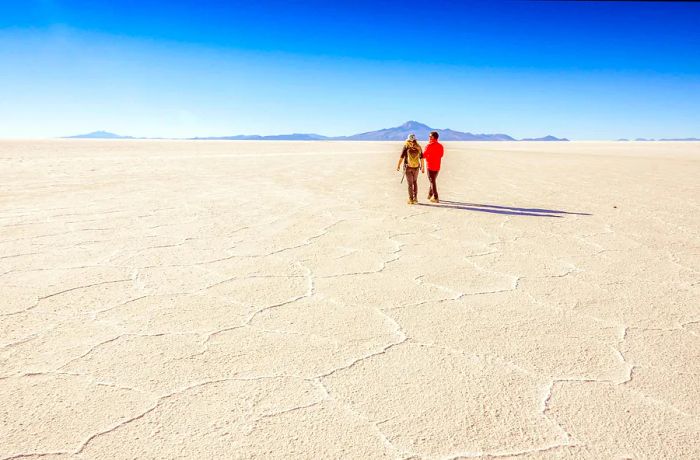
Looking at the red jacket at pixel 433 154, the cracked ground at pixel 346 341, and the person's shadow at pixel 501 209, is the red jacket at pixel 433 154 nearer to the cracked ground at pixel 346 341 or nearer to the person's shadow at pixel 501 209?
the person's shadow at pixel 501 209

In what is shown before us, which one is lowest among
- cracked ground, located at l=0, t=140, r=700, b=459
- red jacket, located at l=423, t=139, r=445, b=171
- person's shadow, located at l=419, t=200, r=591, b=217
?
cracked ground, located at l=0, t=140, r=700, b=459

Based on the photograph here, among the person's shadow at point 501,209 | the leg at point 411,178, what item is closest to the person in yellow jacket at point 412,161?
the leg at point 411,178

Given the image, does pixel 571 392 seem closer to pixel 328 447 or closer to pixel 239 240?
pixel 328 447

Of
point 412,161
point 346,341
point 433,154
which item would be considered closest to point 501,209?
point 433,154

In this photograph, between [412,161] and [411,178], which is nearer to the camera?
[411,178]

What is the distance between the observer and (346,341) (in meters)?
2.71

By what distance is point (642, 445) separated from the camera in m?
1.84

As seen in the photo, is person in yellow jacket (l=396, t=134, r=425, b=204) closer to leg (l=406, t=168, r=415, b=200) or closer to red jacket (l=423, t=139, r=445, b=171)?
leg (l=406, t=168, r=415, b=200)

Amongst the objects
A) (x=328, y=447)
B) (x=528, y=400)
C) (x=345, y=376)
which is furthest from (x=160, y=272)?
(x=528, y=400)

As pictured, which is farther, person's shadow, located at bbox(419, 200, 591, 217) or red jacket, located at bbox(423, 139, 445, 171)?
red jacket, located at bbox(423, 139, 445, 171)

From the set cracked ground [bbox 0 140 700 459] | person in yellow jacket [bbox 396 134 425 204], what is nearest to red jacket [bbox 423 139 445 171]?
person in yellow jacket [bbox 396 134 425 204]

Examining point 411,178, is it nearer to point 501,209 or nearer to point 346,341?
point 501,209

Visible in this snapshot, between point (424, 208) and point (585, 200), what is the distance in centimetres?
312

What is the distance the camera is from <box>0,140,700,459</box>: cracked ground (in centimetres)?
190
